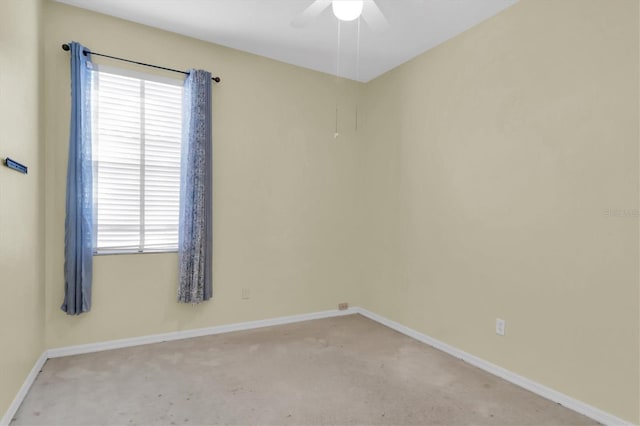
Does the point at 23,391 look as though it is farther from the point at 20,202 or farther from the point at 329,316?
the point at 329,316

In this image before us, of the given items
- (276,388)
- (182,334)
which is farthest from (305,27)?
(182,334)

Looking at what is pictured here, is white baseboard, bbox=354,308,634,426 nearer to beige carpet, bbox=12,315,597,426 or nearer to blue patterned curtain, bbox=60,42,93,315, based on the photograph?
beige carpet, bbox=12,315,597,426

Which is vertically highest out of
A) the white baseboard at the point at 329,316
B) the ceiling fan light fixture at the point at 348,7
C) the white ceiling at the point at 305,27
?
the white ceiling at the point at 305,27

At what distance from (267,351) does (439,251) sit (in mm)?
1748

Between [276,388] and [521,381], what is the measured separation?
1.72 m

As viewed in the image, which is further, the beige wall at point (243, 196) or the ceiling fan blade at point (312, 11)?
the beige wall at point (243, 196)

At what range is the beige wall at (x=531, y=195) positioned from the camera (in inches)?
84.4

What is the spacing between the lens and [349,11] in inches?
75.0

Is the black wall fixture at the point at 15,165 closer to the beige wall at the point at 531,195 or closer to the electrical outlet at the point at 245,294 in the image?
the electrical outlet at the point at 245,294

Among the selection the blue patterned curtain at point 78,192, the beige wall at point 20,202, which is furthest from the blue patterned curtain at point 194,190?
the beige wall at point 20,202

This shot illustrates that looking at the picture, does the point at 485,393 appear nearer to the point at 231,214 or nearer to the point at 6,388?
the point at 231,214

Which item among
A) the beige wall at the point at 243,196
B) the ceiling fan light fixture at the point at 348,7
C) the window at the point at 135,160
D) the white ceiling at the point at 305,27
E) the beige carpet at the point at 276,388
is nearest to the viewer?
the ceiling fan light fixture at the point at 348,7

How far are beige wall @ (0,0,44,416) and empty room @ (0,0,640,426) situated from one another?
0.03 metres

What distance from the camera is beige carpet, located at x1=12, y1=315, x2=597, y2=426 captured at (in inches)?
84.4
